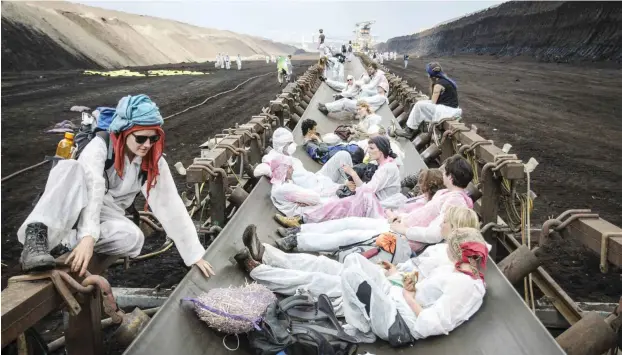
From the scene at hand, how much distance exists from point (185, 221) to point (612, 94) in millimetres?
19819

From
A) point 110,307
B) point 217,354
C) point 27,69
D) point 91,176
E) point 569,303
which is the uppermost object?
point 91,176

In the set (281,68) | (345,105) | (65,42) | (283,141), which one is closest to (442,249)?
(283,141)

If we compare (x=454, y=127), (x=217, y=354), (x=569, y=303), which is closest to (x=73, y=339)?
(x=217, y=354)

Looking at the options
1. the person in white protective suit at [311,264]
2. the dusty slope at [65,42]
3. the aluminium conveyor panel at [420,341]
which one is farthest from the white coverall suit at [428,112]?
the dusty slope at [65,42]

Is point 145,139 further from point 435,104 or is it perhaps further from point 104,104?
point 104,104

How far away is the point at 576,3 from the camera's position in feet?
109

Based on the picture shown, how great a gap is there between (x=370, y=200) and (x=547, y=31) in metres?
36.9

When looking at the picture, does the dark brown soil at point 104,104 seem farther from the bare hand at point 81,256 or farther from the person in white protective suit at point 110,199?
the bare hand at point 81,256

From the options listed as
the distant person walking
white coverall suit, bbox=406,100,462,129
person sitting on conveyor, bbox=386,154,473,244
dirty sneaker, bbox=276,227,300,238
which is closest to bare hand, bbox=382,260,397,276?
person sitting on conveyor, bbox=386,154,473,244

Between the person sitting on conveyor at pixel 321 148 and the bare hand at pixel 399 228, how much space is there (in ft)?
7.55

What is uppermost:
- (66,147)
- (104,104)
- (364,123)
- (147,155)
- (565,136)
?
(66,147)

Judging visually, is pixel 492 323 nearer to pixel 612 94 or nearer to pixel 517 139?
pixel 517 139

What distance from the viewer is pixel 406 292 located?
3445 mm

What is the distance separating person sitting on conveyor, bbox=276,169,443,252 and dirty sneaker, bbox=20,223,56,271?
2262 millimetres
